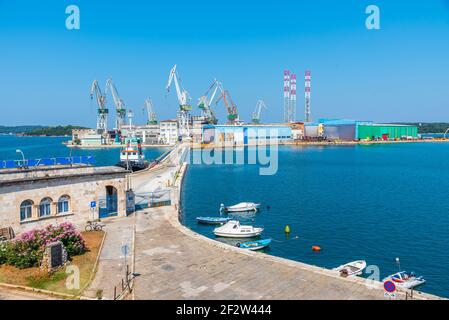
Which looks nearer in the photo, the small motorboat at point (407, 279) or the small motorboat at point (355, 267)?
the small motorboat at point (407, 279)

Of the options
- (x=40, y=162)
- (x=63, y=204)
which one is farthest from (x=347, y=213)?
(x=40, y=162)

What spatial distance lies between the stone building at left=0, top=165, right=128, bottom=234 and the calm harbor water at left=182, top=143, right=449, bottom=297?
40.7ft

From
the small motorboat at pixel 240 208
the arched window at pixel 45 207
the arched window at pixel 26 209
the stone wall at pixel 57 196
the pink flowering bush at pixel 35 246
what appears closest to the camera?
the pink flowering bush at pixel 35 246

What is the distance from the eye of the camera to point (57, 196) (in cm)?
2856

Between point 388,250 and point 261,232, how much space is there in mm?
12236

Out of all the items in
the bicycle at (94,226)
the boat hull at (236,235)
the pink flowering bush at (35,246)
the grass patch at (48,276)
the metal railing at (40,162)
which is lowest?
the boat hull at (236,235)

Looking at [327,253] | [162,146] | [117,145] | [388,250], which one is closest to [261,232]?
[327,253]

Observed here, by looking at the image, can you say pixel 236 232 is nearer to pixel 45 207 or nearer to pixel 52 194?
pixel 52 194

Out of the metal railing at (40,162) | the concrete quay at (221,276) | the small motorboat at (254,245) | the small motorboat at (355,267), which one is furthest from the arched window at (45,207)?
the small motorboat at (355,267)

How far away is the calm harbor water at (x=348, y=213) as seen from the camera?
102 feet

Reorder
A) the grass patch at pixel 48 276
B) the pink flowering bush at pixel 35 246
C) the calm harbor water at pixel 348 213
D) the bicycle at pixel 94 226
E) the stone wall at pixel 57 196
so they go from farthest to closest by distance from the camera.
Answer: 1. the calm harbor water at pixel 348 213
2. the bicycle at pixel 94 226
3. the stone wall at pixel 57 196
4. the pink flowering bush at pixel 35 246
5. the grass patch at pixel 48 276

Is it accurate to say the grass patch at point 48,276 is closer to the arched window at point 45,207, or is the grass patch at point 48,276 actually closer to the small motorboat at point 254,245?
the arched window at point 45,207

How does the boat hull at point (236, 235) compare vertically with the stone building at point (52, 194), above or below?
below

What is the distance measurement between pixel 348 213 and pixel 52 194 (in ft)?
116
